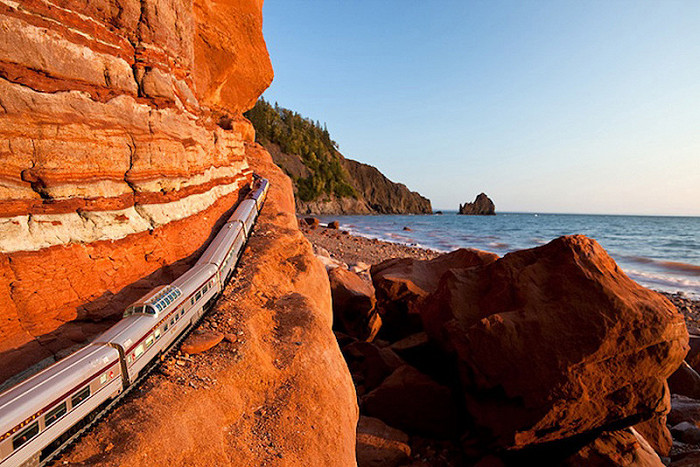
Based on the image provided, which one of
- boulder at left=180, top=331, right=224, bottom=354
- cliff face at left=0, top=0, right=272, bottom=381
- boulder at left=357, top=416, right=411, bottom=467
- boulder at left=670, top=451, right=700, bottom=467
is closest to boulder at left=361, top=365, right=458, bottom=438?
boulder at left=357, top=416, right=411, bottom=467

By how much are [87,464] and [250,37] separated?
20.2m

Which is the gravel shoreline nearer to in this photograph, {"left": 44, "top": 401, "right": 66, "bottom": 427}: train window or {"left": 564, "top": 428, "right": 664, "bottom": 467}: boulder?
{"left": 564, "top": 428, "right": 664, "bottom": 467}: boulder

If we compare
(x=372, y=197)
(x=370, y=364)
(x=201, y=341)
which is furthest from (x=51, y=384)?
(x=372, y=197)

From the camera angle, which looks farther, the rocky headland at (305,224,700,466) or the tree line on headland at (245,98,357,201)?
the tree line on headland at (245,98,357,201)

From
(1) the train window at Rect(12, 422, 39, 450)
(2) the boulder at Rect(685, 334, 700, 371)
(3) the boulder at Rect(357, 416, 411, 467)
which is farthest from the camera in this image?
(2) the boulder at Rect(685, 334, 700, 371)

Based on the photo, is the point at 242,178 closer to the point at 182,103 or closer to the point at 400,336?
the point at 182,103

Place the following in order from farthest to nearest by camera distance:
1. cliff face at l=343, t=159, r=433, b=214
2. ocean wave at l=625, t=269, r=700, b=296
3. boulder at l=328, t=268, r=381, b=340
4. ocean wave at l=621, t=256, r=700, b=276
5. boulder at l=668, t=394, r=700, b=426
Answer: cliff face at l=343, t=159, r=433, b=214 → ocean wave at l=621, t=256, r=700, b=276 → ocean wave at l=625, t=269, r=700, b=296 → boulder at l=328, t=268, r=381, b=340 → boulder at l=668, t=394, r=700, b=426

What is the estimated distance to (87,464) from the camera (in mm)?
3629

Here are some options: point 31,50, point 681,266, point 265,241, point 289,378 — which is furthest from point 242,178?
point 681,266

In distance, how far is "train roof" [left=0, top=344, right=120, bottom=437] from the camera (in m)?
3.45

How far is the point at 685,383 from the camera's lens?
10.5 meters

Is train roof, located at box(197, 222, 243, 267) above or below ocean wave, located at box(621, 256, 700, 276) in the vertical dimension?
above

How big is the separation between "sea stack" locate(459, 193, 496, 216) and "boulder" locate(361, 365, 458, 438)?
18927 cm

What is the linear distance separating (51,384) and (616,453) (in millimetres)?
10473
